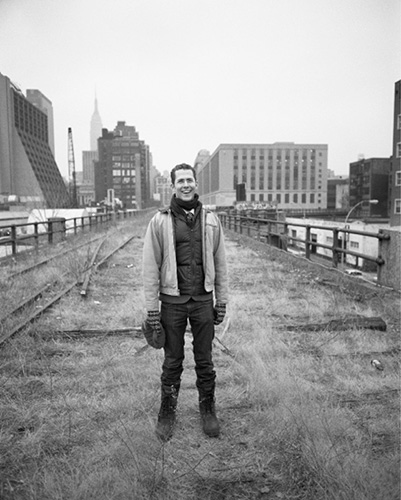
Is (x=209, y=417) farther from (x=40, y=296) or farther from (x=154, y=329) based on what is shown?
(x=40, y=296)

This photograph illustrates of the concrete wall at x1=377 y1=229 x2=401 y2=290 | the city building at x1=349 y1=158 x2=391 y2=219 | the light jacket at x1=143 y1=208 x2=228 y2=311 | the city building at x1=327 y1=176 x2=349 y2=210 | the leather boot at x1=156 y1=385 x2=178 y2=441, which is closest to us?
the light jacket at x1=143 y1=208 x2=228 y2=311

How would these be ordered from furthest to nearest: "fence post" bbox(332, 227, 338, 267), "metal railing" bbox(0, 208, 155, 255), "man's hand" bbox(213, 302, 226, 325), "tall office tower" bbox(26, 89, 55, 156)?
"tall office tower" bbox(26, 89, 55, 156) → "metal railing" bbox(0, 208, 155, 255) → "fence post" bbox(332, 227, 338, 267) → "man's hand" bbox(213, 302, 226, 325)

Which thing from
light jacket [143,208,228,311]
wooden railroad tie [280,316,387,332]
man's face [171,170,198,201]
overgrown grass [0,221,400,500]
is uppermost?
man's face [171,170,198,201]

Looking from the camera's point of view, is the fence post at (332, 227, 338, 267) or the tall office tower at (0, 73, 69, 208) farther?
the tall office tower at (0, 73, 69, 208)

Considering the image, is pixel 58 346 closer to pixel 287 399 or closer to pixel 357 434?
pixel 287 399

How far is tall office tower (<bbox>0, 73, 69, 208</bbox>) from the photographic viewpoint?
67.0 meters

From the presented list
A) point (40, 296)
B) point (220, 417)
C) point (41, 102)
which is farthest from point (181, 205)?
point (41, 102)

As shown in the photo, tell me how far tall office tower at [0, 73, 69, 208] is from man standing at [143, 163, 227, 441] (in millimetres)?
44620

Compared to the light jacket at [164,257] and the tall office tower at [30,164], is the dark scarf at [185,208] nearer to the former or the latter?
the light jacket at [164,257]

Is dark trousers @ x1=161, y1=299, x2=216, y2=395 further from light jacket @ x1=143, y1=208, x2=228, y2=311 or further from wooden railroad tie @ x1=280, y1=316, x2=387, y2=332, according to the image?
wooden railroad tie @ x1=280, y1=316, x2=387, y2=332

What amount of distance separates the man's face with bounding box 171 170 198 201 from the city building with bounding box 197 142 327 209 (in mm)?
157362

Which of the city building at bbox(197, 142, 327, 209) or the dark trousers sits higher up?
the city building at bbox(197, 142, 327, 209)

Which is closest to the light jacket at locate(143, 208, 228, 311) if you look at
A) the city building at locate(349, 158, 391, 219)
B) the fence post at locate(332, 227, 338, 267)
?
the fence post at locate(332, 227, 338, 267)

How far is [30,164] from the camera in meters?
118
